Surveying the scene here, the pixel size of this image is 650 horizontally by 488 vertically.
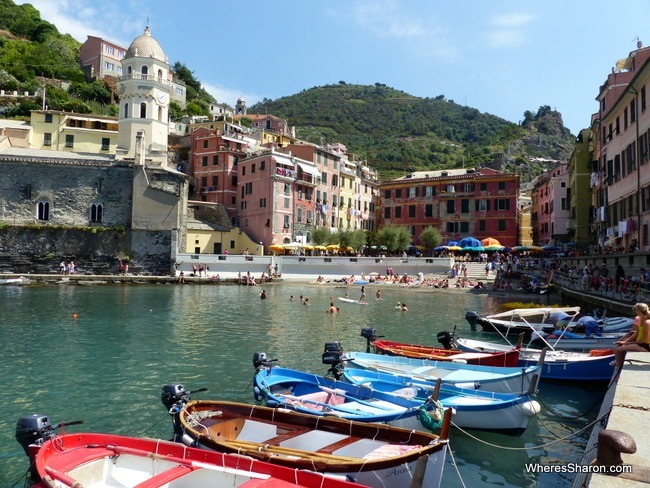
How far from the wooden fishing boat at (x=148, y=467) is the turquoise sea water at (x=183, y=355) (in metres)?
2.56

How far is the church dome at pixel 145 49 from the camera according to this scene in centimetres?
6153

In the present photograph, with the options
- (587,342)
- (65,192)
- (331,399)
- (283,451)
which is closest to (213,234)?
(65,192)

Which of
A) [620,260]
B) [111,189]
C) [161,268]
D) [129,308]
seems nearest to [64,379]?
[129,308]

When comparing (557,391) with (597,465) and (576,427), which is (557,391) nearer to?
(576,427)

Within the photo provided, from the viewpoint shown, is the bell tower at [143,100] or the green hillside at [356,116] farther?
the green hillside at [356,116]

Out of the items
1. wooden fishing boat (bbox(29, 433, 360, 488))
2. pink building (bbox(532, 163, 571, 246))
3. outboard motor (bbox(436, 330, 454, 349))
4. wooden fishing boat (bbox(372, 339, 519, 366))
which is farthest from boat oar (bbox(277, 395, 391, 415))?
pink building (bbox(532, 163, 571, 246))

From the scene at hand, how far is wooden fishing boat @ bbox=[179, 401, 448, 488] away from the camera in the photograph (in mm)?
6844

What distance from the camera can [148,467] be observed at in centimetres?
714

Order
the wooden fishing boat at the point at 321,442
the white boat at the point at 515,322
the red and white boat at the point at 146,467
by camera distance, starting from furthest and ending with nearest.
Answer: the white boat at the point at 515,322
the wooden fishing boat at the point at 321,442
the red and white boat at the point at 146,467

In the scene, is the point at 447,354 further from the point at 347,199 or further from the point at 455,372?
the point at 347,199

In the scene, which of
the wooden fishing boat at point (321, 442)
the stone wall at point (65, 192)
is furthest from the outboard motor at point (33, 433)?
the stone wall at point (65, 192)

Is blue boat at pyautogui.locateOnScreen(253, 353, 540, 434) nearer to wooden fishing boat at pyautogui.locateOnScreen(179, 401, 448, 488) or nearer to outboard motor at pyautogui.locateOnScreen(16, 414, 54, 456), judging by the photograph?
wooden fishing boat at pyautogui.locateOnScreen(179, 401, 448, 488)

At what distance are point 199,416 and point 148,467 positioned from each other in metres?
2.02

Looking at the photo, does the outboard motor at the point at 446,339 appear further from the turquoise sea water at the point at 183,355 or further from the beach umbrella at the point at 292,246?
the beach umbrella at the point at 292,246
